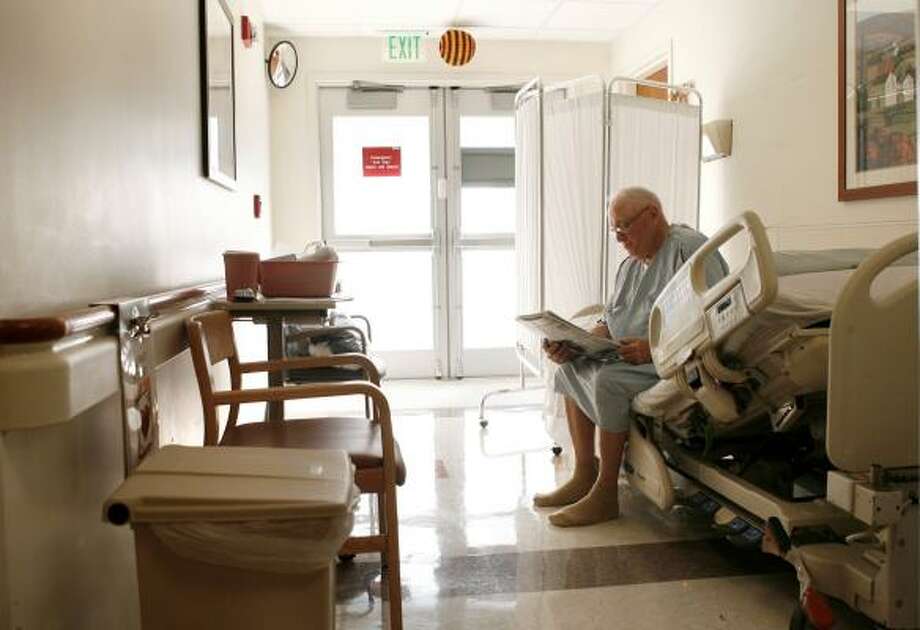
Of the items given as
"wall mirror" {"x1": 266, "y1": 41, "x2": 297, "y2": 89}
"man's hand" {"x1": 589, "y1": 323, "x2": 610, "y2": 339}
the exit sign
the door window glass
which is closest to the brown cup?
"man's hand" {"x1": 589, "y1": 323, "x2": 610, "y2": 339}

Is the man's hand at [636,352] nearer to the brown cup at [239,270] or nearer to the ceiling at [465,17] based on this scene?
the brown cup at [239,270]

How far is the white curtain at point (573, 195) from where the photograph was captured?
346 centimetres

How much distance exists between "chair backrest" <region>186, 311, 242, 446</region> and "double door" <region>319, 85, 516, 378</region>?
3217mm

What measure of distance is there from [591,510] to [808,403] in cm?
94

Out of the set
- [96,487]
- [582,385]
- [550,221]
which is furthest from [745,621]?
[550,221]

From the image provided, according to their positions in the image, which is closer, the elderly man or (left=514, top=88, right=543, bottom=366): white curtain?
the elderly man

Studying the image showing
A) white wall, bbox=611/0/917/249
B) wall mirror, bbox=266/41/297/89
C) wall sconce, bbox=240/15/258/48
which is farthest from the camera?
wall mirror, bbox=266/41/297/89

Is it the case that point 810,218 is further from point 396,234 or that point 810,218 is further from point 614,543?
point 396,234

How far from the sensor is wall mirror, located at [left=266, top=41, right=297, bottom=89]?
4.91 metres

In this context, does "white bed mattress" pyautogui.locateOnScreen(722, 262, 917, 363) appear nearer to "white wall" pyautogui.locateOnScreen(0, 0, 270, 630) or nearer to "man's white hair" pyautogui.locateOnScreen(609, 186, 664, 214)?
"man's white hair" pyautogui.locateOnScreen(609, 186, 664, 214)

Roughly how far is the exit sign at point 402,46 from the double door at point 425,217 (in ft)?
0.85

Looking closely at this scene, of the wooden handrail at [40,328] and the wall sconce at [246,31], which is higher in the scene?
the wall sconce at [246,31]

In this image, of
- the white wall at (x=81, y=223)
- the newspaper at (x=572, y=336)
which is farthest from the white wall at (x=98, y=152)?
the newspaper at (x=572, y=336)

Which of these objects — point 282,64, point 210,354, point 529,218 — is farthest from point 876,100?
point 282,64
